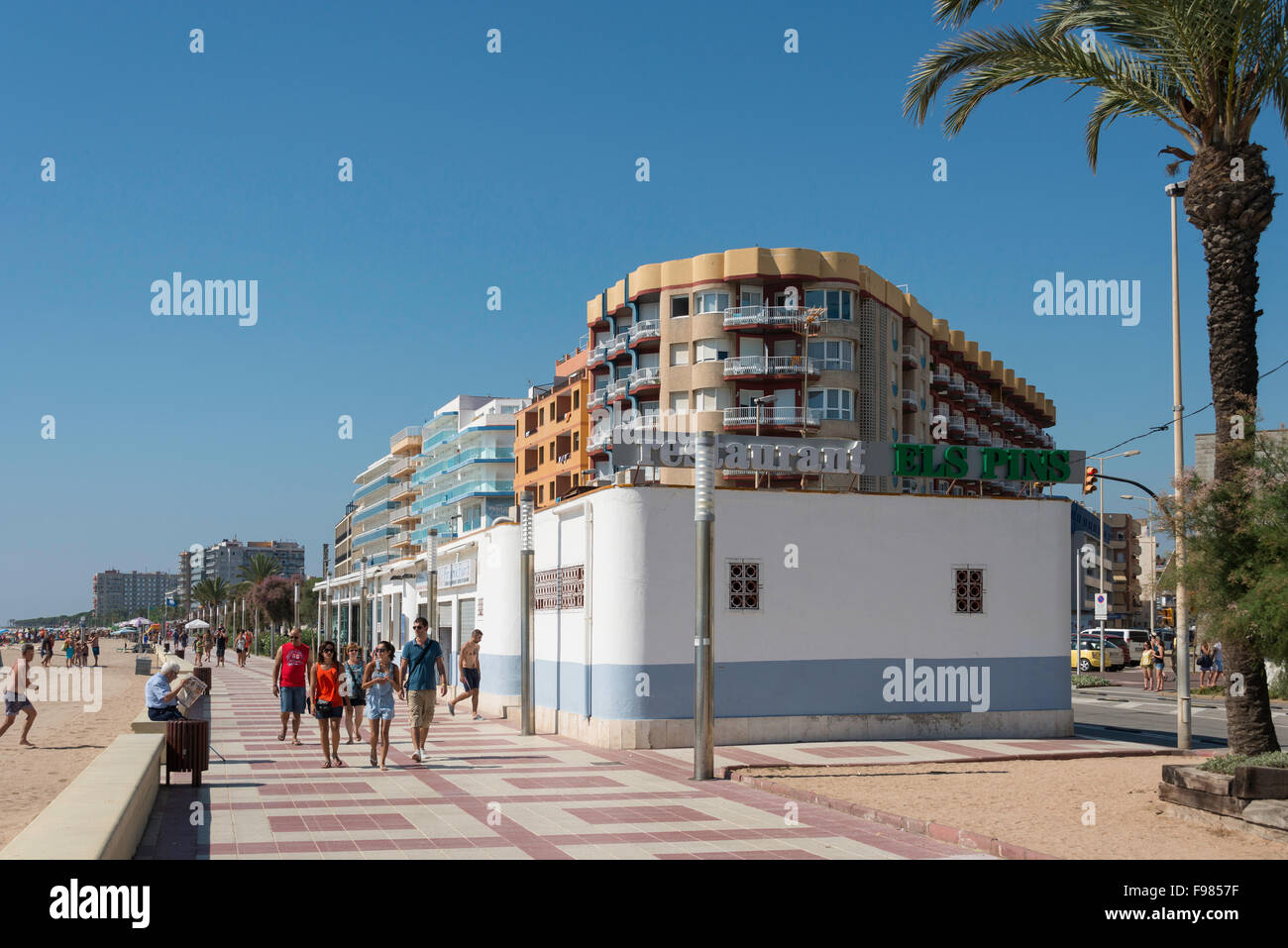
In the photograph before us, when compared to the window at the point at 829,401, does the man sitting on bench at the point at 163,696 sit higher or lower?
lower

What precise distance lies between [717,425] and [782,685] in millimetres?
48074

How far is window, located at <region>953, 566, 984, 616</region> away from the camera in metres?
21.6

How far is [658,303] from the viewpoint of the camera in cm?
7250

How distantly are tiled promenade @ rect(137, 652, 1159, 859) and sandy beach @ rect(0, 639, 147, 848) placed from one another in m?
1.78

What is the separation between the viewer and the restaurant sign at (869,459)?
66.0ft

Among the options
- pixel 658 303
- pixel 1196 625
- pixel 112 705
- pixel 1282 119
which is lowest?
pixel 112 705

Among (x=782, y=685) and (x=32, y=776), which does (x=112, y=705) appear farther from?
(x=782, y=685)

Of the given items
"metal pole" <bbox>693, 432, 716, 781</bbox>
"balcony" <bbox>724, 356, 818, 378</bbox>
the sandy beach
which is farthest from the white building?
"balcony" <bbox>724, 356, 818, 378</bbox>

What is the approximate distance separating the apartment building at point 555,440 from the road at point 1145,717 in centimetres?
4226

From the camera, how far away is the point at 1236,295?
45.3 ft

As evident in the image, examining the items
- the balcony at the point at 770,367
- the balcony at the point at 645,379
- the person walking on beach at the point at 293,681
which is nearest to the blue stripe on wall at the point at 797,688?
the person walking on beach at the point at 293,681

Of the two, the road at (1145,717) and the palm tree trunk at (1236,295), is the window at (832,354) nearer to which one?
the road at (1145,717)

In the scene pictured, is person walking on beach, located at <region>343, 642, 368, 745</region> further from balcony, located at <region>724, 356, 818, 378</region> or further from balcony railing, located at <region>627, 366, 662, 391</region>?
balcony railing, located at <region>627, 366, 662, 391</region>
